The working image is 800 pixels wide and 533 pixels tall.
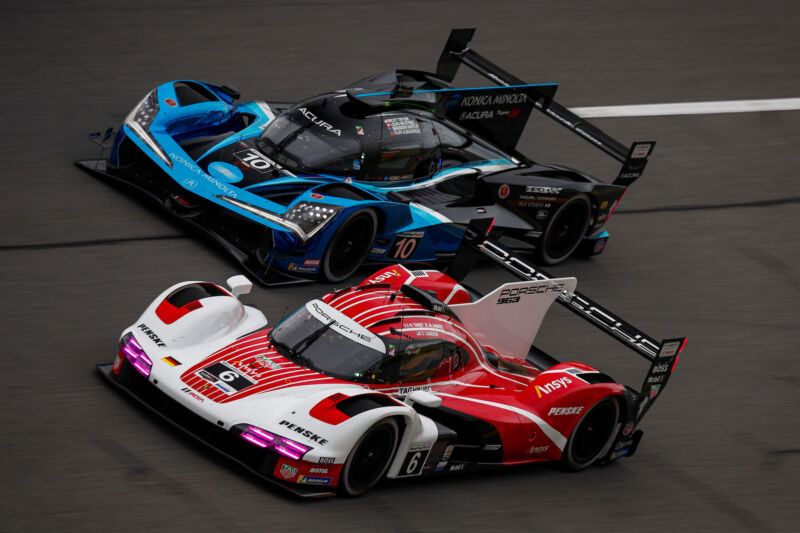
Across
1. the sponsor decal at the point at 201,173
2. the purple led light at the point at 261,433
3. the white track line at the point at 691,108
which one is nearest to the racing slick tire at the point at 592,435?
the purple led light at the point at 261,433

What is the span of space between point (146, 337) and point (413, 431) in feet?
7.42

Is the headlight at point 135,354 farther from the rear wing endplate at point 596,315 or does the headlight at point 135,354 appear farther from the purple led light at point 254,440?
the rear wing endplate at point 596,315

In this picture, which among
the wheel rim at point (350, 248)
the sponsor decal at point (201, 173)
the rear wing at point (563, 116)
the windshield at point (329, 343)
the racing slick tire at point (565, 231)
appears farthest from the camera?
the rear wing at point (563, 116)

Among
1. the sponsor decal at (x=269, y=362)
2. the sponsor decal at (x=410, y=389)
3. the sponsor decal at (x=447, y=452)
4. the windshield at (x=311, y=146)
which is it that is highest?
the windshield at (x=311, y=146)

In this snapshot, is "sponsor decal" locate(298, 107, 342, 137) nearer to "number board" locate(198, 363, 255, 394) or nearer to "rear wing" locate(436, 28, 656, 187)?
"rear wing" locate(436, 28, 656, 187)

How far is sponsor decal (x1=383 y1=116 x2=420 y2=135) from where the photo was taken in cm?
1229

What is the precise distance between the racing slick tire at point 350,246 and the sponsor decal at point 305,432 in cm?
364

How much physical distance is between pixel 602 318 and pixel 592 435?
3.30 feet

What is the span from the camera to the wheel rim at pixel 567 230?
12867 mm

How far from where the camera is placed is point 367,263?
11562 millimetres

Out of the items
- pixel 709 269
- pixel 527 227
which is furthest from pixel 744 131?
pixel 527 227

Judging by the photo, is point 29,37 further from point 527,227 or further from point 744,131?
point 744,131

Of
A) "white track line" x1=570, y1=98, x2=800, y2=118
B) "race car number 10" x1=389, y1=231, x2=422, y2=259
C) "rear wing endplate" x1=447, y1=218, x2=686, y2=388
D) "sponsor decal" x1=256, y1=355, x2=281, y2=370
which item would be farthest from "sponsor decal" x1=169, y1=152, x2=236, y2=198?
"white track line" x1=570, y1=98, x2=800, y2=118

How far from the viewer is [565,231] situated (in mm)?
13062
